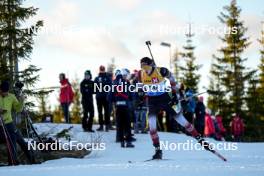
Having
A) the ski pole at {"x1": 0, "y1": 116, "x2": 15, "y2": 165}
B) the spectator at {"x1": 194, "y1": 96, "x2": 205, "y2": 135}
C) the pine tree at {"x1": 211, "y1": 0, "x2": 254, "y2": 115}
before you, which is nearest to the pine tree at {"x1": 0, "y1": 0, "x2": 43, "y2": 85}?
the ski pole at {"x1": 0, "y1": 116, "x2": 15, "y2": 165}

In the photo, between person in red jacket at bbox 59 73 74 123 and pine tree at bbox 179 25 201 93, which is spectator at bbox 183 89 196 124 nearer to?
person in red jacket at bbox 59 73 74 123

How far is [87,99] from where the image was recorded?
1934 centimetres

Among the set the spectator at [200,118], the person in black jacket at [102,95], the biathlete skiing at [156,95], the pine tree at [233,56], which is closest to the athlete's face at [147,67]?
the biathlete skiing at [156,95]

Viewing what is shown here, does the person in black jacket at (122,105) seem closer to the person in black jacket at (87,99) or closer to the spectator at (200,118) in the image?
the person in black jacket at (87,99)

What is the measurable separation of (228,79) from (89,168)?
34.4m

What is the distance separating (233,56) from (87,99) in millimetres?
27249

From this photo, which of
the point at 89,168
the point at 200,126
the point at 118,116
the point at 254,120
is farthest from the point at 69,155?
the point at 254,120

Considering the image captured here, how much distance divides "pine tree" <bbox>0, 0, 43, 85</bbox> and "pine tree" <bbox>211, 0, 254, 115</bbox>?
2730 cm

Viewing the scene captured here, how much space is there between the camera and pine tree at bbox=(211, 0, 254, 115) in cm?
4424

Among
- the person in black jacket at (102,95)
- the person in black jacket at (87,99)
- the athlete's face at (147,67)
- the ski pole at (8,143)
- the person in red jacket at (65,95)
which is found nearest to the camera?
the athlete's face at (147,67)

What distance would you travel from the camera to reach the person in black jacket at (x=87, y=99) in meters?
19.3

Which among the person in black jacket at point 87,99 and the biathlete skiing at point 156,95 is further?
the person in black jacket at point 87,99

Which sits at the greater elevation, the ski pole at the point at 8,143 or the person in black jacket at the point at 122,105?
the person in black jacket at the point at 122,105

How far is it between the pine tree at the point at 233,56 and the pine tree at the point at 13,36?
2730cm
